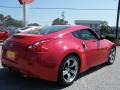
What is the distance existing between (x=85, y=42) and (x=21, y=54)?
70.4 inches

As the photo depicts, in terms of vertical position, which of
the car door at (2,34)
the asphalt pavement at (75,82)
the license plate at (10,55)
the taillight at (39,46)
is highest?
the taillight at (39,46)

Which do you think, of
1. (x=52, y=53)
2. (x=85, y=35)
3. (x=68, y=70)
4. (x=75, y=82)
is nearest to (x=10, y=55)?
(x=52, y=53)

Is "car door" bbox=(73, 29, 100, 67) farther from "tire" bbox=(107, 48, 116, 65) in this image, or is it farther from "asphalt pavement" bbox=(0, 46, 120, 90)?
"tire" bbox=(107, 48, 116, 65)

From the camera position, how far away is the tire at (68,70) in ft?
18.3

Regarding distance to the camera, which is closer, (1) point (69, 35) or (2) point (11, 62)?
(2) point (11, 62)

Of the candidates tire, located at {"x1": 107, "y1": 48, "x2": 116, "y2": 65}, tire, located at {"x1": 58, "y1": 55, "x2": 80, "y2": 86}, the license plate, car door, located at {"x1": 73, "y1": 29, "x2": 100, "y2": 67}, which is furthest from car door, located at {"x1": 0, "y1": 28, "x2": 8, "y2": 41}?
tire, located at {"x1": 58, "y1": 55, "x2": 80, "y2": 86}

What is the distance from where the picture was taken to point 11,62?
566 centimetres

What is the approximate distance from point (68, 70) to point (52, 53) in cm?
73

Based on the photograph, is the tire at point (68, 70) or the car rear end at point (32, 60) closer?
the car rear end at point (32, 60)

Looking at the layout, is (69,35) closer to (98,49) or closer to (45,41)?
(45,41)

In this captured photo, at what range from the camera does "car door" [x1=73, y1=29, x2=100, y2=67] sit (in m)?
6.43

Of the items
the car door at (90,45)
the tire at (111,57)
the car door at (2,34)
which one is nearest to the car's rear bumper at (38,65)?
the car door at (90,45)

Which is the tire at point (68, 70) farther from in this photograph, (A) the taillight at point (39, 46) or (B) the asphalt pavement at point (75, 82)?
(A) the taillight at point (39, 46)

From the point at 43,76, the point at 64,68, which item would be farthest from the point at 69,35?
the point at 43,76
